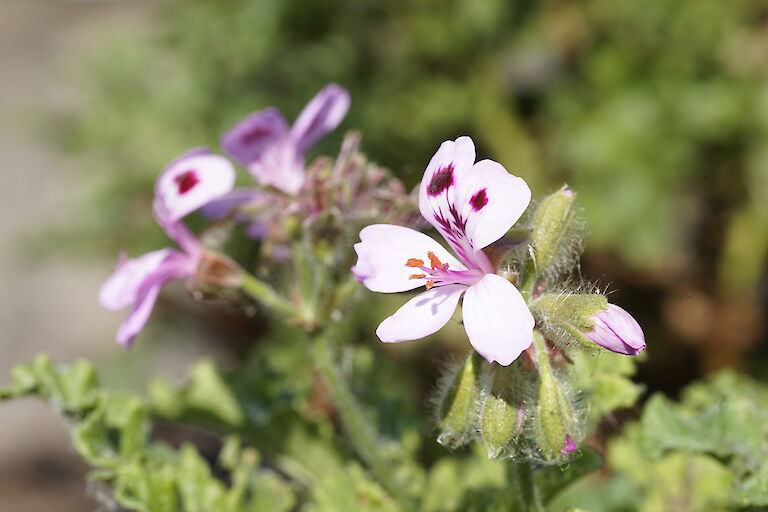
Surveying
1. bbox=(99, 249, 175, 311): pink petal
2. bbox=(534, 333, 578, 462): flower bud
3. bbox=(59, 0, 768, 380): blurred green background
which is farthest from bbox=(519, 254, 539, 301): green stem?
bbox=(59, 0, 768, 380): blurred green background

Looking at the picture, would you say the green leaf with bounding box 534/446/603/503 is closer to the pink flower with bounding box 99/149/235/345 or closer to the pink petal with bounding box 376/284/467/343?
the pink petal with bounding box 376/284/467/343

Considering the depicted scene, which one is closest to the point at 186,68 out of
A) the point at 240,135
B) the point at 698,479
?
the point at 240,135

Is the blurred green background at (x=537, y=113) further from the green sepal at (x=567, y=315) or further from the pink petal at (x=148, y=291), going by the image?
the green sepal at (x=567, y=315)

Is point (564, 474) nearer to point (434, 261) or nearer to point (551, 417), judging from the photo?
point (551, 417)

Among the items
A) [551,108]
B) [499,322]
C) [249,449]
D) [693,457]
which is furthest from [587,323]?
[551,108]

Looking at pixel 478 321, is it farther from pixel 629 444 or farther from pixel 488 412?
pixel 629 444
